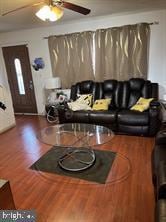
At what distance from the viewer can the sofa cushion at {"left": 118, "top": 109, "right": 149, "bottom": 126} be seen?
3.57 m

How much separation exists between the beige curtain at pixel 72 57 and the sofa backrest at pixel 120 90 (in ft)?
1.35

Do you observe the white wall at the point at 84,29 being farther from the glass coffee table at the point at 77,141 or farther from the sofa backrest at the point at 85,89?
the glass coffee table at the point at 77,141

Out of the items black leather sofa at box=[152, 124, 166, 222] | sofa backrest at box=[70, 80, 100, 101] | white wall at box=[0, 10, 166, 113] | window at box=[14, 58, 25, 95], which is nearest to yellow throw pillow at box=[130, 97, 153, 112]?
white wall at box=[0, 10, 166, 113]

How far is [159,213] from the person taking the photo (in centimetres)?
130

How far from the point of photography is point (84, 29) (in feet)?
15.3

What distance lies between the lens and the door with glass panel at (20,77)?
215 inches

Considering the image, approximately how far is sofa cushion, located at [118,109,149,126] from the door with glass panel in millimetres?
3072

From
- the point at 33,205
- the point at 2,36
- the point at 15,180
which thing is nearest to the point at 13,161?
the point at 15,180

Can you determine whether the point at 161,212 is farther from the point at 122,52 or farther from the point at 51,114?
the point at 51,114

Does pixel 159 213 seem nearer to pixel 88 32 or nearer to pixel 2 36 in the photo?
pixel 88 32

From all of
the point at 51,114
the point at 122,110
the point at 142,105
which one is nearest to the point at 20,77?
the point at 51,114

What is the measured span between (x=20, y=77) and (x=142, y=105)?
3.74 metres

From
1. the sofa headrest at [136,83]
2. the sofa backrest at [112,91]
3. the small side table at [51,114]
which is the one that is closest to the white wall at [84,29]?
the sofa headrest at [136,83]

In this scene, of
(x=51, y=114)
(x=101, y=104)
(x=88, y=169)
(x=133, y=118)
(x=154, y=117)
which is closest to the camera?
(x=88, y=169)
